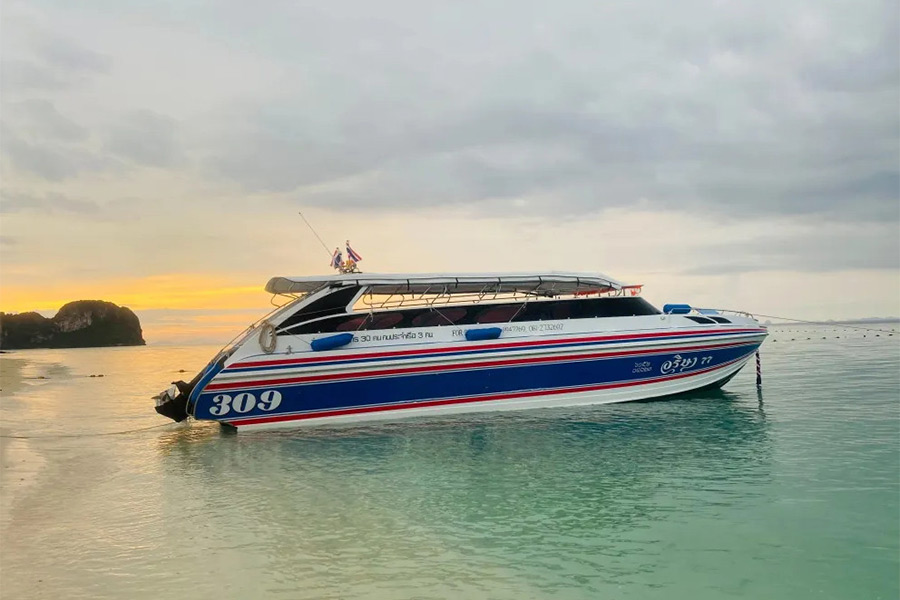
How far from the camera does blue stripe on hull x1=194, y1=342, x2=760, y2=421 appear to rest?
14102mm

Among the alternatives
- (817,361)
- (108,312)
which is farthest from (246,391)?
(108,312)

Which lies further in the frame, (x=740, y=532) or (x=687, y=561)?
(x=740, y=532)

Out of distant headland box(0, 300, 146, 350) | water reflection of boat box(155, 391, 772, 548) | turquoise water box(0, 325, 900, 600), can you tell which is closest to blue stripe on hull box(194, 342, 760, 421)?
water reflection of boat box(155, 391, 772, 548)

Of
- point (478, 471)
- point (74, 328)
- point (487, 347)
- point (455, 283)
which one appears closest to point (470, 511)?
point (478, 471)

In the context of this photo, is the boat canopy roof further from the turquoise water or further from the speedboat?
the turquoise water

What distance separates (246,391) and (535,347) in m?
6.91

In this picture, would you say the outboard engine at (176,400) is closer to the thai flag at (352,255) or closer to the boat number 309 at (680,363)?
the thai flag at (352,255)

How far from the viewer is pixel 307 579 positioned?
562cm

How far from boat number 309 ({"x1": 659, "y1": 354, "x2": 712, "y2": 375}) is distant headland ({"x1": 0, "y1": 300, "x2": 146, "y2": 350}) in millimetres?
129600

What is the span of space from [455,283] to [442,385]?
2.67 metres

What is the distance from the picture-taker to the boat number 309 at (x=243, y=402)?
1394 centimetres

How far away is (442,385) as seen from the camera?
15.0m

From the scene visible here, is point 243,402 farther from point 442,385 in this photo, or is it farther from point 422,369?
point 442,385

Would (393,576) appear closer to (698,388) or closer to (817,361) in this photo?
(698,388)
